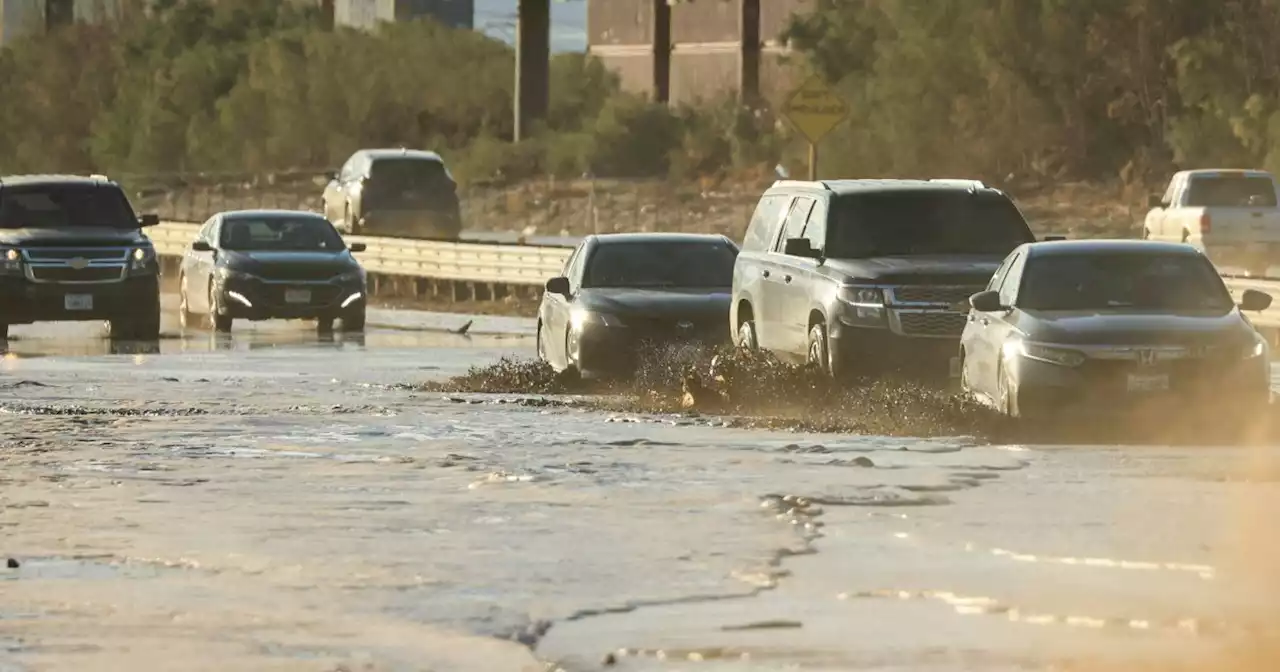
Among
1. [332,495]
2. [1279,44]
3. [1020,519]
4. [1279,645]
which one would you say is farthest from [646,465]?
[1279,44]

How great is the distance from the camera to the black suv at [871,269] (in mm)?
23828

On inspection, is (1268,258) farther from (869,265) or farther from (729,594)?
(729,594)

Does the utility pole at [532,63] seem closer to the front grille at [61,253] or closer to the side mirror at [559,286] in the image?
the front grille at [61,253]

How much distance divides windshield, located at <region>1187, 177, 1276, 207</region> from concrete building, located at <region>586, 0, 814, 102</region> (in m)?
39.8

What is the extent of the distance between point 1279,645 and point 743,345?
15273 millimetres

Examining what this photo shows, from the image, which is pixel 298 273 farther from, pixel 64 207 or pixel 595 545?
pixel 595 545

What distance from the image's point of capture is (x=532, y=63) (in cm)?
7575

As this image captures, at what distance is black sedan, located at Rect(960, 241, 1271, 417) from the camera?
822 inches

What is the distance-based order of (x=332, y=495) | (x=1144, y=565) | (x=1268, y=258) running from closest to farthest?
(x=1144, y=565)
(x=332, y=495)
(x=1268, y=258)

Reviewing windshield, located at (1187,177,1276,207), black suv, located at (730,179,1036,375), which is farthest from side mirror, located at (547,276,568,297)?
windshield, located at (1187,177,1276,207)

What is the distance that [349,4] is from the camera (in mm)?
130875

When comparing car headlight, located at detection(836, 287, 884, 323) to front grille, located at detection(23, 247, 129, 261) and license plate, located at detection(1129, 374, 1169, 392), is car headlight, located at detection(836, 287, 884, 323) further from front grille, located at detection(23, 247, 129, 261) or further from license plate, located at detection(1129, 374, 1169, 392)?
front grille, located at detection(23, 247, 129, 261)

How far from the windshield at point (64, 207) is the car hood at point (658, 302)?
33.0ft

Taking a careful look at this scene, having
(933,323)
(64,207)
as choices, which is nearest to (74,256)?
(64,207)
